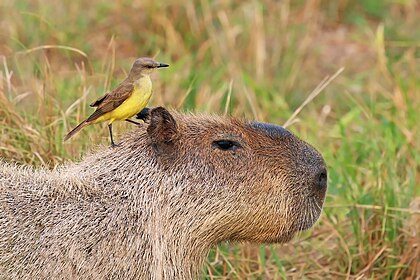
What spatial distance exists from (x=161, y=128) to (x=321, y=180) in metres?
0.68

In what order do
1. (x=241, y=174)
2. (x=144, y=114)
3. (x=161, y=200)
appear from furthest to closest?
(x=144, y=114) → (x=241, y=174) → (x=161, y=200)

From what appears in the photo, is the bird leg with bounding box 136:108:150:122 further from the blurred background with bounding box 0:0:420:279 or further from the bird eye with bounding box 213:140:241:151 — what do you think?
the blurred background with bounding box 0:0:420:279

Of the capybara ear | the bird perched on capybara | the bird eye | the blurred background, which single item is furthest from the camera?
the blurred background

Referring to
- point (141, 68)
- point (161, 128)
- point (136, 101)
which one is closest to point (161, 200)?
point (161, 128)

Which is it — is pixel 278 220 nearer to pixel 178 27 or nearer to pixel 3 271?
pixel 3 271

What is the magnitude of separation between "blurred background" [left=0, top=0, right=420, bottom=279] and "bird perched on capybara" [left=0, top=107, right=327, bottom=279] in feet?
1.40

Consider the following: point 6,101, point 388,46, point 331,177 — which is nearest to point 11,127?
point 6,101

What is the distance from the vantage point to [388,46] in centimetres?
834

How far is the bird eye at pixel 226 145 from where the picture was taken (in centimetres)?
416

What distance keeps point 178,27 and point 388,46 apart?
167 cm

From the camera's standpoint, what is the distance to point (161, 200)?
4.02 meters

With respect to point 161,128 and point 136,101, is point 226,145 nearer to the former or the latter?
point 161,128

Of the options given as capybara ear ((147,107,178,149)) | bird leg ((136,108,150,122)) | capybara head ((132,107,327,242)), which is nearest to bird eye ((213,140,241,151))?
capybara head ((132,107,327,242))

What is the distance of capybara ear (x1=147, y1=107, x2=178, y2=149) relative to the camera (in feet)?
13.3
